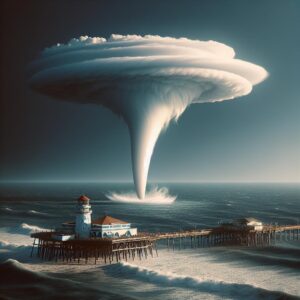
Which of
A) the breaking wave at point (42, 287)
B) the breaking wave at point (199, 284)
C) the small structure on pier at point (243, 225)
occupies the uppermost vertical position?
the small structure on pier at point (243, 225)

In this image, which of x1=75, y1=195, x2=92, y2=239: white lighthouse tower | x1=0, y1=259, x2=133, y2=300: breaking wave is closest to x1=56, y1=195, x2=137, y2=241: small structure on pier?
x1=75, y1=195, x2=92, y2=239: white lighthouse tower

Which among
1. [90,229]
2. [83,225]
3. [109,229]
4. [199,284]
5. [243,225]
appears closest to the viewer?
[199,284]

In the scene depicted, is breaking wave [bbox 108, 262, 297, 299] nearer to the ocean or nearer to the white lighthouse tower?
the ocean

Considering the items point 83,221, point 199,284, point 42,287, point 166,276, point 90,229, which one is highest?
point 83,221

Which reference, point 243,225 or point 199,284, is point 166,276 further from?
point 243,225

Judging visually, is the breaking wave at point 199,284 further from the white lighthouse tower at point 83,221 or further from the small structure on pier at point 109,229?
the white lighthouse tower at point 83,221

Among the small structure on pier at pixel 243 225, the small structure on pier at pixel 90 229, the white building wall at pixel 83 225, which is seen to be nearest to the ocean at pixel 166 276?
the small structure on pier at pixel 90 229

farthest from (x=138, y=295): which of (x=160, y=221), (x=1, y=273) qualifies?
(x=160, y=221)

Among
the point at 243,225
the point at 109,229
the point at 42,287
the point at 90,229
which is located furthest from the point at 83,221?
the point at 243,225
